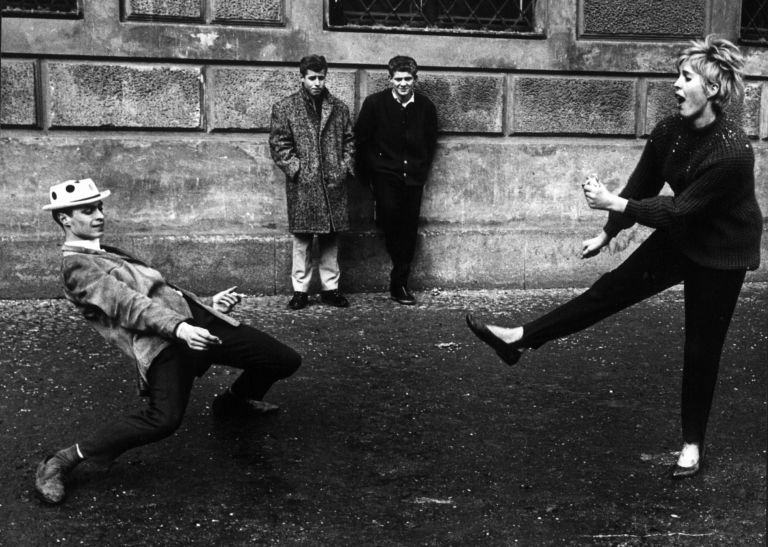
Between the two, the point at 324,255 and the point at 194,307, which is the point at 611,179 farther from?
the point at 194,307

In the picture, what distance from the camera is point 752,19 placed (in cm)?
934

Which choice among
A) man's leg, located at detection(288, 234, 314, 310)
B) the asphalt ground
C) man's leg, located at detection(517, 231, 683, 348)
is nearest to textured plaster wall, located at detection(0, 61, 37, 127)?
the asphalt ground

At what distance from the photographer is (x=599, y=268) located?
29.7 ft

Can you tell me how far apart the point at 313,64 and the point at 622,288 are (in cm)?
376

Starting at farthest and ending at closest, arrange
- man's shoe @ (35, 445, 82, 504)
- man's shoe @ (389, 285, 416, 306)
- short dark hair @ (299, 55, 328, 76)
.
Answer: man's shoe @ (389, 285, 416, 306) < short dark hair @ (299, 55, 328, 76) < man's shoe @ (35, 445, 82, 504)

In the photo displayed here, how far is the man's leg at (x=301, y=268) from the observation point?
8.14 metres

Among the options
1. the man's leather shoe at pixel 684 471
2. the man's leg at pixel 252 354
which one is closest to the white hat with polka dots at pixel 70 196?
the man's leg at pixel 252 354

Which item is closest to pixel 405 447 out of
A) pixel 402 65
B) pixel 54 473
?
pixel 54 473

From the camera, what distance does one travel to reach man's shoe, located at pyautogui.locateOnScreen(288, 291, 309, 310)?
26.6 feet

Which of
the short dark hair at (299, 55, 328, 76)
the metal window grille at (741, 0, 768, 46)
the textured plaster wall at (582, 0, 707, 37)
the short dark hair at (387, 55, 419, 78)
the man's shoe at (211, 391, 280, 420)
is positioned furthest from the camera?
the metal window grille at (741, 0, 768, 46)

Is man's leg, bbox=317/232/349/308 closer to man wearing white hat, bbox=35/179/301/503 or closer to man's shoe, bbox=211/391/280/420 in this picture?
man's shoe, bbox=211/391/280/420

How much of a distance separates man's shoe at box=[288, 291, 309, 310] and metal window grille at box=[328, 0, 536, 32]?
2126 mm

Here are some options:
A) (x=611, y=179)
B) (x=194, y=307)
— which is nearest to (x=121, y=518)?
(x=194, y=307)

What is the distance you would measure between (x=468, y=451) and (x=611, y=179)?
Answer: 452 centimetres
